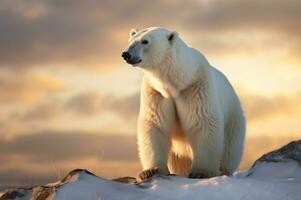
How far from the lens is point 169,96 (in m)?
8.30

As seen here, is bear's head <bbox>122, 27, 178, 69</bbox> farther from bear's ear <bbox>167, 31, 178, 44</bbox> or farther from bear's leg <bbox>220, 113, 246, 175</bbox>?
bear's leg <bbox>220, 113, 246, 175</bbox>

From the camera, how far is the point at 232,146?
9.48 meters

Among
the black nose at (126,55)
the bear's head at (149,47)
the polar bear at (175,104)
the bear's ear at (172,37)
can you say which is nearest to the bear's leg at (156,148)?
the polar bear at (175,104)

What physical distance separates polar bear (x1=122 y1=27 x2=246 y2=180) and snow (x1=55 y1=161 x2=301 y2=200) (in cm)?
280

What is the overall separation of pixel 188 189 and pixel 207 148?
10.8 feet

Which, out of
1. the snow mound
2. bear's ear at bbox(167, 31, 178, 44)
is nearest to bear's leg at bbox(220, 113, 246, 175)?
bear's ear at bbox(167, 31, 178, 44)

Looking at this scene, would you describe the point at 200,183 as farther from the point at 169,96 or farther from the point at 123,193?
the point at 169,96

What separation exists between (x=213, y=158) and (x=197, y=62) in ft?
4.63

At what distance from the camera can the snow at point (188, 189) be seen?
4.82 meters

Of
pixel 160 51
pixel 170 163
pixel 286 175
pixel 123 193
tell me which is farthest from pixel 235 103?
pixel 123 193

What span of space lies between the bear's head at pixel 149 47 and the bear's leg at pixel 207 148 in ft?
3.87

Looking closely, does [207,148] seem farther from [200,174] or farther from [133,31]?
[133,31]

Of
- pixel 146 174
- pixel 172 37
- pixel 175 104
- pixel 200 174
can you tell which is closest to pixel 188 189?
pixel 146 174

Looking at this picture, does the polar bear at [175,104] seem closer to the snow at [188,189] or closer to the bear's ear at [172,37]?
the bear's ear at [172,37]
